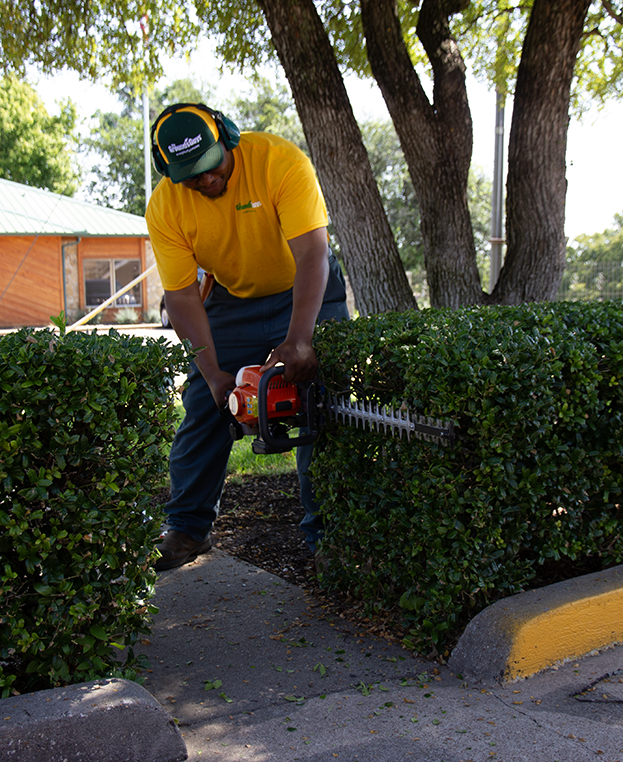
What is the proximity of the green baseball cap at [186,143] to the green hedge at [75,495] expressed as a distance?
113cm

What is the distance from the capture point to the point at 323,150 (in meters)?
5.30

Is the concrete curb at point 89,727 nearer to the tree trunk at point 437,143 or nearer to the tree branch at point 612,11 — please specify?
the tree trunk at point 437,143

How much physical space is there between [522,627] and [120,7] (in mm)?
7576

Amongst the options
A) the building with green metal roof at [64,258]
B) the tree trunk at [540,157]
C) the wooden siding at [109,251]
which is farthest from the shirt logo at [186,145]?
the wooden siding at [109,251]

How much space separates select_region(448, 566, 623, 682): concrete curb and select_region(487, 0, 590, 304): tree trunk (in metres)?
2.99

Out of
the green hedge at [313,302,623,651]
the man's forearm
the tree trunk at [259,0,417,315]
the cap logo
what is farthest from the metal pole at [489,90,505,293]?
the cap logo

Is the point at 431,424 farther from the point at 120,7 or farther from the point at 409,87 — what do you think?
the point at 120,7

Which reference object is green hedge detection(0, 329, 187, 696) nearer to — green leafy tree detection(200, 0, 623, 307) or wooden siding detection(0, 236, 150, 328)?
green leafy tree detection(200, 0, 623, 307)

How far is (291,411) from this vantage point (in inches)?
126

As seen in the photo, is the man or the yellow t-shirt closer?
the man

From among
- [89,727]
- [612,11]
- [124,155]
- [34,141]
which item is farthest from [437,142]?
[124,155]

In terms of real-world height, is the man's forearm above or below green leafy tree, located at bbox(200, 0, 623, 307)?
below

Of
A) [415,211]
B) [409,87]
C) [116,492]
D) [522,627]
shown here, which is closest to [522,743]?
[522,627]

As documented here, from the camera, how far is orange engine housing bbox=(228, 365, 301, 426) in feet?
10.3
